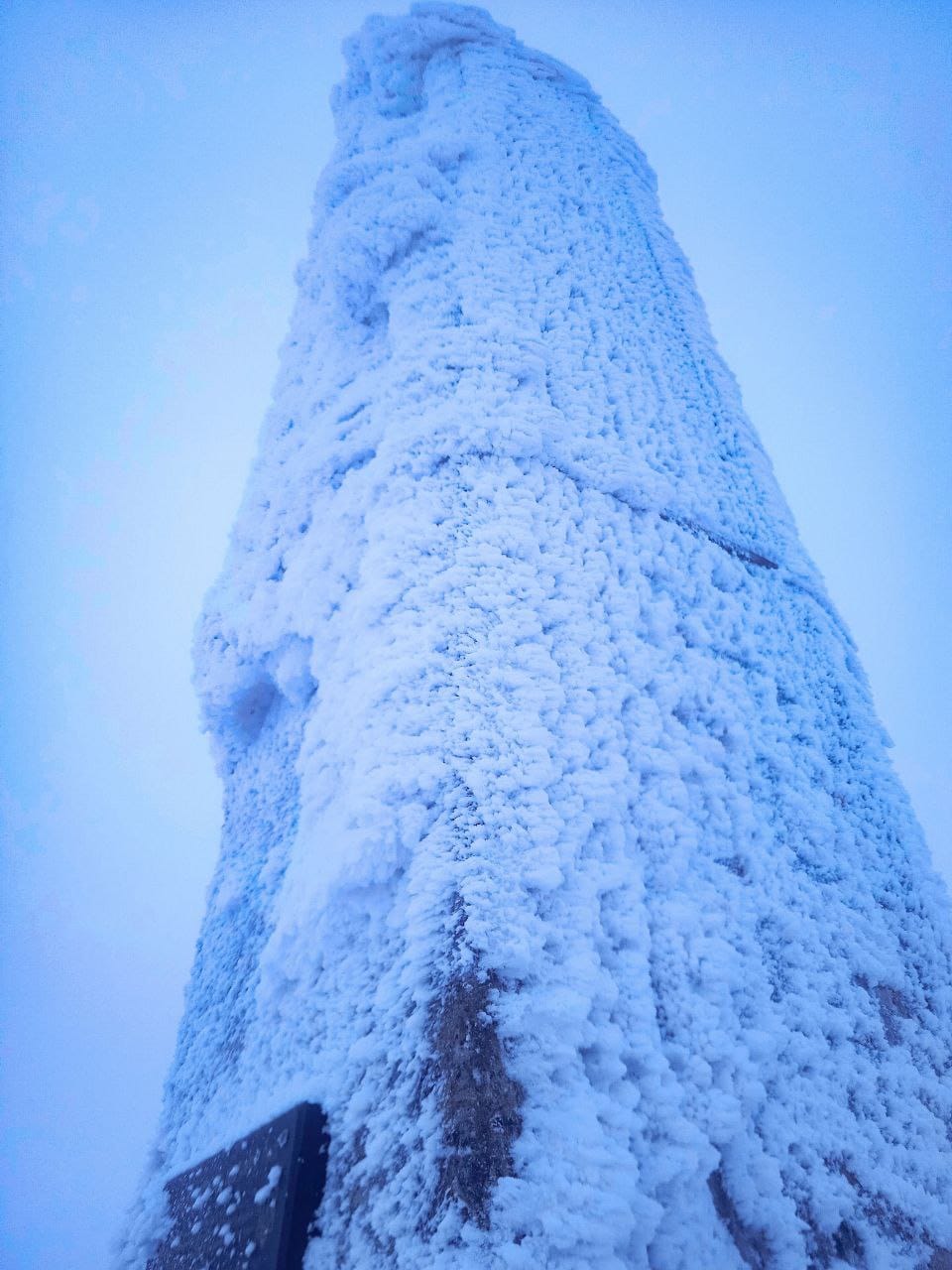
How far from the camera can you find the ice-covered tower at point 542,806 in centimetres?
73

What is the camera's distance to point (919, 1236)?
→ 2.85ft

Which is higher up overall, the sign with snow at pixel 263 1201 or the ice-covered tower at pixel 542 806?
the ice-covered tower at pixel 542 806

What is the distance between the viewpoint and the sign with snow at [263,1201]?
0.73 m

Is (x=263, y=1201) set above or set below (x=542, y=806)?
below

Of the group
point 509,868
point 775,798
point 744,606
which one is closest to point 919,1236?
point 775,798

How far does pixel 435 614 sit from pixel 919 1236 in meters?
1.00

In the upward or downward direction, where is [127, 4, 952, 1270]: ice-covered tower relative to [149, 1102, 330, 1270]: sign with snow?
upward

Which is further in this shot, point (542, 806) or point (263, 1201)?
point (542, 806)

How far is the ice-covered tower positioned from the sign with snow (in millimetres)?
30

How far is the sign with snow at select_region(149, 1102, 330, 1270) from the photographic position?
0.73 metres

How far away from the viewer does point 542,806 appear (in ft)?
2.95

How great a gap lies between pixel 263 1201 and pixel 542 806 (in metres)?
0.52

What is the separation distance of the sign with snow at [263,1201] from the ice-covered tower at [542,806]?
30 millimetres

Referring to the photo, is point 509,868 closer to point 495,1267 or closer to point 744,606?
point 495,1267
